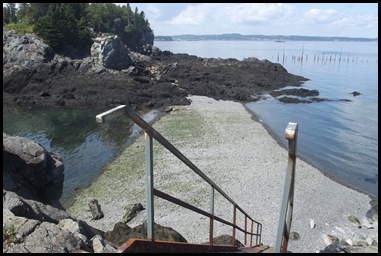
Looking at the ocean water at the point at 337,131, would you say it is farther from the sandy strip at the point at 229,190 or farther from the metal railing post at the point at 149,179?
the metal railing post at the point at 149,179

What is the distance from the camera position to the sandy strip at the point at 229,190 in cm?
1454

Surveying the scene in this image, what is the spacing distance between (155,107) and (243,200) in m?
24.4

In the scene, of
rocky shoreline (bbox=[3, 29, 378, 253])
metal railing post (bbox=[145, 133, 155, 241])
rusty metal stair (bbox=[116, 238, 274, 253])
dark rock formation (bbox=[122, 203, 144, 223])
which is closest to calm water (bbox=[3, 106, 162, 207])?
→ rocky shoreline (bbox=[3, 29, 378, 253])

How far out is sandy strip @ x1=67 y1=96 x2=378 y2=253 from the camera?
14.5 meters

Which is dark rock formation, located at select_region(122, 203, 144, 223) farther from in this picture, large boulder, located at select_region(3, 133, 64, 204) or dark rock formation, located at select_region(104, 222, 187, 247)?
dark rock formation, located at select_region(104, 222, 187, 247)

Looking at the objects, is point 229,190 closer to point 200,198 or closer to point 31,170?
point 200,198

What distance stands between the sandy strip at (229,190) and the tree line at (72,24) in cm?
Answer: 3343

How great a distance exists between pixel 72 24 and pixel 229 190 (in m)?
46.8

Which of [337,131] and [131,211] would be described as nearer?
[131,211]

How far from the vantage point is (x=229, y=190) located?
18203 mm

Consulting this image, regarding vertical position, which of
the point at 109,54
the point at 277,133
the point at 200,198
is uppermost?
the point at 109,54

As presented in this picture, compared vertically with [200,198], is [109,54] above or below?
above

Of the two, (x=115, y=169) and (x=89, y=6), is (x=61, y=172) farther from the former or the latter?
(x=89, y=6)

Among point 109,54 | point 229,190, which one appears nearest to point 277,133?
point 229,190
